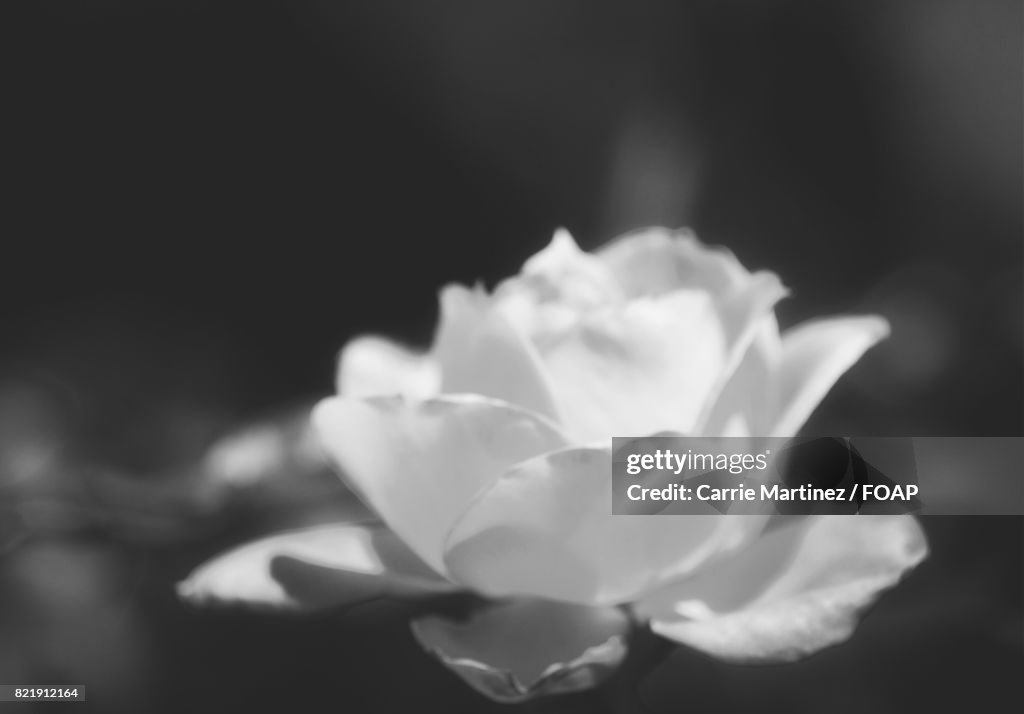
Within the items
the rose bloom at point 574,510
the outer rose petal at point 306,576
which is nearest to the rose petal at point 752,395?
→ the rose bloom at point 574,510

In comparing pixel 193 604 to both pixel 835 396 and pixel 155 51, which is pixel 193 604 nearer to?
pixel 835 396

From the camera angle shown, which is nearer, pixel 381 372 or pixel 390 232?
pixel 381 372

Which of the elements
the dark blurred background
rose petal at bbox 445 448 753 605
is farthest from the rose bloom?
the dark blurred background

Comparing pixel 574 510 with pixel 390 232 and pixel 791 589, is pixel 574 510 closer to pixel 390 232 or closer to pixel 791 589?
pixel 791 589

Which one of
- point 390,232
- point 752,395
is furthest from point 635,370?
point 390,232

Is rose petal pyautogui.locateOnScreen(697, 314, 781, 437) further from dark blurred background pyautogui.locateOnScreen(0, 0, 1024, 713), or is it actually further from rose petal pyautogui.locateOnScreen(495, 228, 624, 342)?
dark blurred background pyautogui.locateOnScreen(0, 0, 1024, 713)

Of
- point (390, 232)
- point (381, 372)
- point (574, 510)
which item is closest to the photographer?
point (574, 510)

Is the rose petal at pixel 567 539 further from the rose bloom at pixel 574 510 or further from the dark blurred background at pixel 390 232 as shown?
the dark blurred background at pixel 390 232
